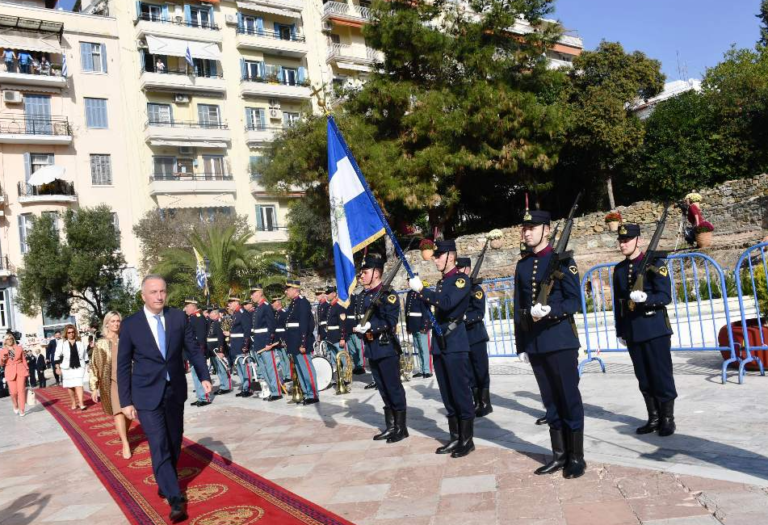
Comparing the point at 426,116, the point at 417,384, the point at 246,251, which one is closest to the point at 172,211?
the point at 246,251

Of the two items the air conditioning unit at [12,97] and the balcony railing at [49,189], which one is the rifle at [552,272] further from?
the air conditioning unit at [12,97]

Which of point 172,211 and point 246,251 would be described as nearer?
point 246,251

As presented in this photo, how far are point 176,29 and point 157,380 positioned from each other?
34.0m

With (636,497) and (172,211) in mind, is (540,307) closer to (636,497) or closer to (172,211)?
(636,497)

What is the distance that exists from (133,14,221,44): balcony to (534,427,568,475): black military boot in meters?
34.6

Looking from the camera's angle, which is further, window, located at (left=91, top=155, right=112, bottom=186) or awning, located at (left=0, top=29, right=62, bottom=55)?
window, located at (left=91, top=155, right=112, bottom=186)

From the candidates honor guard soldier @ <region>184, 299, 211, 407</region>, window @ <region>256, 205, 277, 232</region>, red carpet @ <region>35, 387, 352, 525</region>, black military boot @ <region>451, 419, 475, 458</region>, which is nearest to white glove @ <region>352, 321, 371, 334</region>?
black military boot @ <region>451, 419, 475, 458</region>

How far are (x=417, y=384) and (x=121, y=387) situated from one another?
20.3 feet

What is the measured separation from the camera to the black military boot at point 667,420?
219 inches

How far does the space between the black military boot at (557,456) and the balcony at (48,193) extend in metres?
32.0

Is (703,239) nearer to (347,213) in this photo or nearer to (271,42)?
(347,213)

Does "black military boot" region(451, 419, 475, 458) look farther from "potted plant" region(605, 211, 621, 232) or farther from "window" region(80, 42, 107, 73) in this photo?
"window" region(80, 42, 107, 73)

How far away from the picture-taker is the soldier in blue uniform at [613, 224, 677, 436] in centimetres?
562

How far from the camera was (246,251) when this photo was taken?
2730cm
